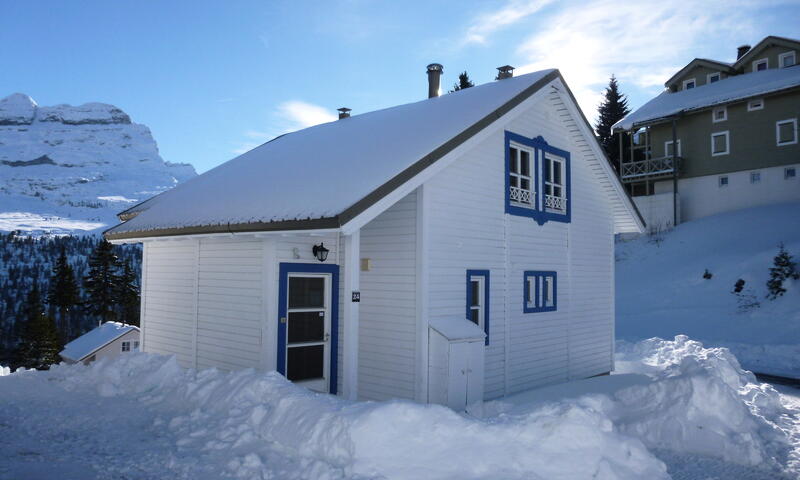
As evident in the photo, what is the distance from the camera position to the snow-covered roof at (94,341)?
45125 millimetres

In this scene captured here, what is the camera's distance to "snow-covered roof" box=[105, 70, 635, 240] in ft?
26.9

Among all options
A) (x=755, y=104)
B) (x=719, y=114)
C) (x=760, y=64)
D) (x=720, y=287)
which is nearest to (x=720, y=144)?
(x=719, y=114)

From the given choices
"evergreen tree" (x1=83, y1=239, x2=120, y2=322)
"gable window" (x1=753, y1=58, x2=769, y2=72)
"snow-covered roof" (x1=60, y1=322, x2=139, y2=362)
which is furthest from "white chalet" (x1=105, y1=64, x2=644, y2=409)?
"evergreen tree" (x1=83, y1=239, x2=120, y2=322)

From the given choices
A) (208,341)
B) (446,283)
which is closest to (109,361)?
(208,341)

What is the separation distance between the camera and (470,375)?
9031 millimetres

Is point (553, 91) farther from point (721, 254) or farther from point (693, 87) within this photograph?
point (693, 87)

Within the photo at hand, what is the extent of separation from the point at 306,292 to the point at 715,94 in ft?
99.5

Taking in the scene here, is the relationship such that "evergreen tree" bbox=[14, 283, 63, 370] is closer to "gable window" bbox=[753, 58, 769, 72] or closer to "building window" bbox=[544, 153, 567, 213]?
"building window" bbox=[544, 153, 567, 213]

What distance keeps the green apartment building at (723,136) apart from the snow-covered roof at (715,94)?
5 cm

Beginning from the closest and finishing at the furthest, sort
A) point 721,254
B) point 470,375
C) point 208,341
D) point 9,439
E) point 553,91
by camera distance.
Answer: point 9,439
point 470,375
point 208,341
point 553,91
point 721,254

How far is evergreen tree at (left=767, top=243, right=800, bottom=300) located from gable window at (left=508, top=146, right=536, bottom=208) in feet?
45.0

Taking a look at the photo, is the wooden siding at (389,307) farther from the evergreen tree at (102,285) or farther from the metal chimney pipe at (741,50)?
the evergreen tree at (102,285)

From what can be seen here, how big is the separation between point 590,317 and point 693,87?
27184 millimetres

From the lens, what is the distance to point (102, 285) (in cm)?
6719
